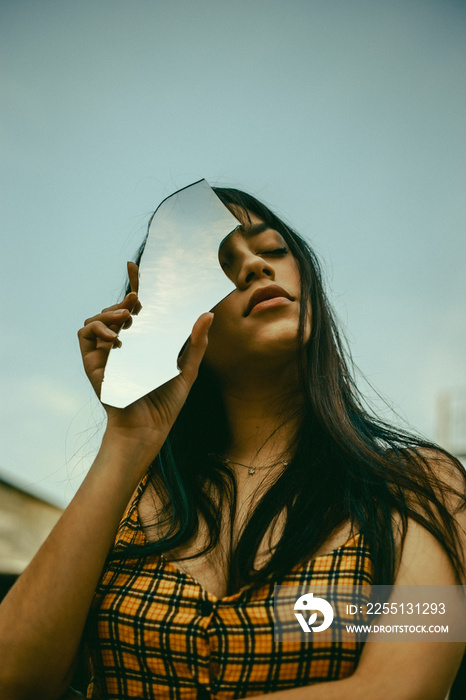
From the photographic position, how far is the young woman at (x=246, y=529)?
684 millimetres

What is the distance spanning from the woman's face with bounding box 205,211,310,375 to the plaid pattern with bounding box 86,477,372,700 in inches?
15.0

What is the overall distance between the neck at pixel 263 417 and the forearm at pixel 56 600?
0.32m

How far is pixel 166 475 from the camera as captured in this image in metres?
1.02

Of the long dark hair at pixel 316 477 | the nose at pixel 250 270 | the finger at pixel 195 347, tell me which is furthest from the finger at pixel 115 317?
the long dark hair at pixel 316 477

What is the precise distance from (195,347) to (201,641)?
0.46 metres

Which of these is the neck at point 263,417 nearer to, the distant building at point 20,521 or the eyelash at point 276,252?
the eyelash at point 276,252

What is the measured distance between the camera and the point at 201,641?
700mm

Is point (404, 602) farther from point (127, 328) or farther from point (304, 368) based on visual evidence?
point (127, 328)

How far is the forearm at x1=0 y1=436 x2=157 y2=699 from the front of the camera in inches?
28.8

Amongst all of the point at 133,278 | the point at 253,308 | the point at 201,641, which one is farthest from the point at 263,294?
the point at 201,641

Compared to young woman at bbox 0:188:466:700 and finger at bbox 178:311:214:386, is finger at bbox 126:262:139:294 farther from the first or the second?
finger at bbox 178:311:214:386

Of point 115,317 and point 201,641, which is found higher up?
point 115,317

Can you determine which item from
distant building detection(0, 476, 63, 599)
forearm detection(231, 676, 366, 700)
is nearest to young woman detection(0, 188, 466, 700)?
forearm detection(231, 676, 366, 700)

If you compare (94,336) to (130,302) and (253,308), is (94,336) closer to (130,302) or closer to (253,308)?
(130,302)
